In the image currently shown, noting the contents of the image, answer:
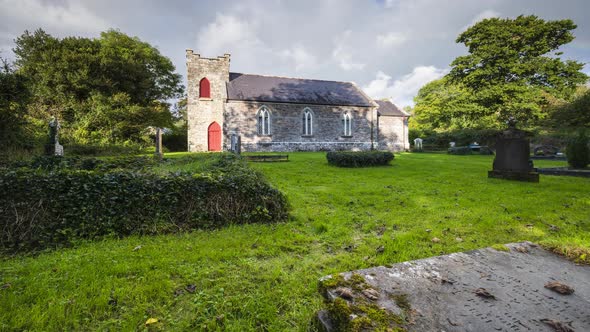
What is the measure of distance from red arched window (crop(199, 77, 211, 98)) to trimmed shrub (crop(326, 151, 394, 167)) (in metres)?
19.6

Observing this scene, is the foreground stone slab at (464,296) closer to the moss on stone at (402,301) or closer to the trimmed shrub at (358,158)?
the moss on stone at (402,301)

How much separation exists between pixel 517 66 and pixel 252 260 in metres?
30.4

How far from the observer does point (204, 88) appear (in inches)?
1092

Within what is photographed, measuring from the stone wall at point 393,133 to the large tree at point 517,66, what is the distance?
308 inches

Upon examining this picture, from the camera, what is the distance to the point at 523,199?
6.18m

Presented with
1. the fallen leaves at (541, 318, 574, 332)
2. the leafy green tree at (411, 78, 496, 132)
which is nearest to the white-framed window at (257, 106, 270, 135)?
the leafy green tree at (411, 78, 496, 132)

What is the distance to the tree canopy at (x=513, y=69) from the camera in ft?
74.6

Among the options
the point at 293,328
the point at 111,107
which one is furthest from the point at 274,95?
the point at 293,328

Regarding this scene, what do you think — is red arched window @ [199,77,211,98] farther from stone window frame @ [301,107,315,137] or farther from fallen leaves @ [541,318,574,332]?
fallen leaves @ [541,318,574,332]

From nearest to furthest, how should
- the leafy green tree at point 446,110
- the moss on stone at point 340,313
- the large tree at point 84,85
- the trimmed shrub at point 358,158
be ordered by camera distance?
1. the moss on stone at point 340,313
2. the trimmed shrub at point 358,158
3. the large tree at point 84,85
4. the leafy green tree at point 446,110

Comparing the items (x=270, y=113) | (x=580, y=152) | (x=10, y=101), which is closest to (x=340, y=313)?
(x=10, y=101)

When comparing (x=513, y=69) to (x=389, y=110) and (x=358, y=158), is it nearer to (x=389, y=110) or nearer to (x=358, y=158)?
(x=389, y=110)

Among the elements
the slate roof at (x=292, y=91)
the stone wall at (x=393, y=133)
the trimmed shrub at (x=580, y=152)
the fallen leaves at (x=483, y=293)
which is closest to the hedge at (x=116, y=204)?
the fallen leaves at (x=483, y=293)

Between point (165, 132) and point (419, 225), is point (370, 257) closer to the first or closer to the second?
point (419, 225)
